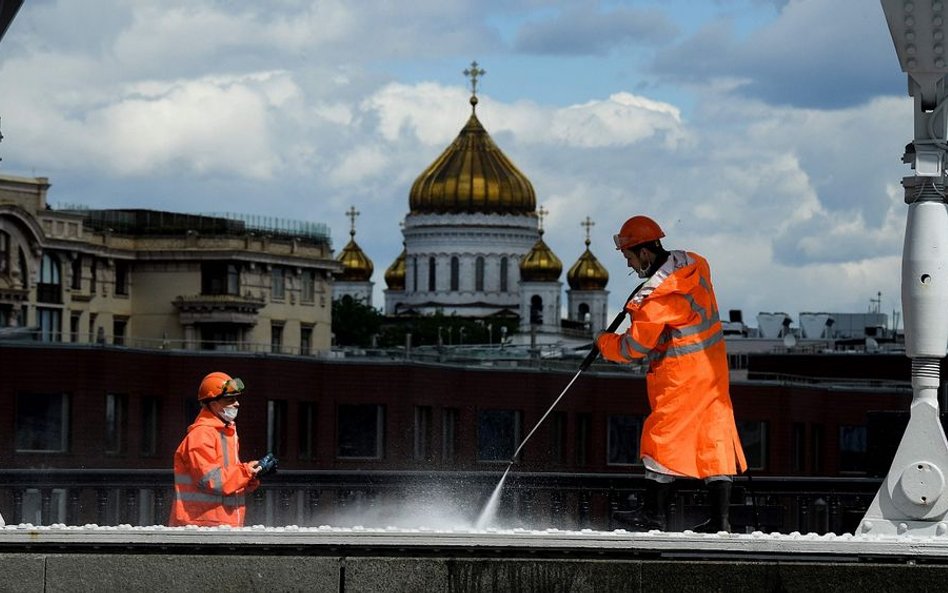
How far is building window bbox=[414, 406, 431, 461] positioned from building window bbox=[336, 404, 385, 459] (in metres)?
1.22

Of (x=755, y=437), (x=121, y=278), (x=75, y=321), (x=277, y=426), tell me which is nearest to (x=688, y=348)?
(x=277, y=426)

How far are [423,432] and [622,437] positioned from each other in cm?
737

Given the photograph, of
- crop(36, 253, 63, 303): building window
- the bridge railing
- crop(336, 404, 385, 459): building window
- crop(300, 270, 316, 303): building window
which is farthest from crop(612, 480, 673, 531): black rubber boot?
crop(300, 270, 316, 303): building window

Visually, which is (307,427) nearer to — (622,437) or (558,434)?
(558,434)

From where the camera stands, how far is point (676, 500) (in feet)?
61.4

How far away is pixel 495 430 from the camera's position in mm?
71875

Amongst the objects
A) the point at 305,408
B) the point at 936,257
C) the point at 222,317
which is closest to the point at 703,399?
the point at 936,257

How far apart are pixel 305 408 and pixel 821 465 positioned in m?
20.2

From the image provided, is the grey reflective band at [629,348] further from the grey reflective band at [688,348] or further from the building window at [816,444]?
the building window at [816,444]

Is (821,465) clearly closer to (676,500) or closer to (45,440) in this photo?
(45,440)

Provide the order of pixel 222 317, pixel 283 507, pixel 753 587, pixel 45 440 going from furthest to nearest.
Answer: pixel 222 317
pixel 45 440
pixel 283 507
pixel 753 587

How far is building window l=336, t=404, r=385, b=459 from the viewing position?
67.6m

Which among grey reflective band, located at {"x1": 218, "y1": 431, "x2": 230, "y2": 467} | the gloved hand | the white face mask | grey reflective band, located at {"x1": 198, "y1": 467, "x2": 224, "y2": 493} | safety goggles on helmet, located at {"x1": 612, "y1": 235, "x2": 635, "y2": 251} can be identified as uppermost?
safety goggles on helmet, located at {"x1": 612, "y1": 235, "x2": 635, "y2": 251}

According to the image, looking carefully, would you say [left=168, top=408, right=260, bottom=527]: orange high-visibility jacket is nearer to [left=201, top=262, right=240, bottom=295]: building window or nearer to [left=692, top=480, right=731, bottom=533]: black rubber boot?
[left=692, top=480, right=731, bottom=533]: black rubber boot
